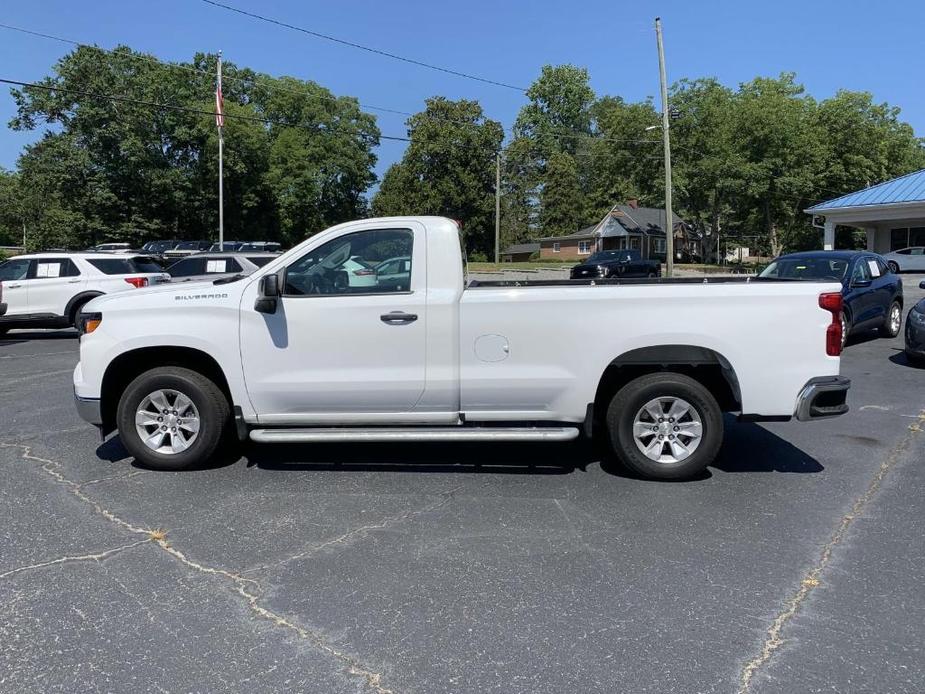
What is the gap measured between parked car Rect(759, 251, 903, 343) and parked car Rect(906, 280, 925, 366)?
1.09m

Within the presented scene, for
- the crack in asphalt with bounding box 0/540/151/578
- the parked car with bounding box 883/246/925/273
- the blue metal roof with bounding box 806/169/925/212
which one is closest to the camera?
the crack in asphalt with bounding box 0/540/151/578

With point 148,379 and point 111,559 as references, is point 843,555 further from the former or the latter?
point 148,379

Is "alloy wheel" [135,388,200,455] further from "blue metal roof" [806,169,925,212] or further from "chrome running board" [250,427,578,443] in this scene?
"blue metal roof" [806,169,925,212]

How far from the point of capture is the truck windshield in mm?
12328

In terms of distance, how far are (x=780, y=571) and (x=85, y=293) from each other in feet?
47.5

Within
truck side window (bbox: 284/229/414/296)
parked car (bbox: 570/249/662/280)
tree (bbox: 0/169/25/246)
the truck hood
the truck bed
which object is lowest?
the truck hood

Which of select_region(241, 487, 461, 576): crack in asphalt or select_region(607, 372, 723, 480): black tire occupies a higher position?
select_region(607, 372, 723, 480): black tire

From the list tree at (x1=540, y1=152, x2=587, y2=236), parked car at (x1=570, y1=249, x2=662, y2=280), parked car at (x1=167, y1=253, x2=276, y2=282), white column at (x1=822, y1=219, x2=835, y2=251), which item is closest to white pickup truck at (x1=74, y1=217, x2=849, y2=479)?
parked car at (x1=167, y1=253, x2=276, y2=282)

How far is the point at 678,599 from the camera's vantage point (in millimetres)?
3658

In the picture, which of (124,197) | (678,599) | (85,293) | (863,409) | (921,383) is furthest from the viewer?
(124,197)

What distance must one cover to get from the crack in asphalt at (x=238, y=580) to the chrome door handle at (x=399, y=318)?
2033 mm

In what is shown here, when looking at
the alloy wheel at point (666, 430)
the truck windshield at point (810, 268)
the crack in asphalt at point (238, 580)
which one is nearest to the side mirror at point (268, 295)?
the crack in asphalt at point (238, 580)

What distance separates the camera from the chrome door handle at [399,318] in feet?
17.5

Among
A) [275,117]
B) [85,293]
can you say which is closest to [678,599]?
[85,293]
